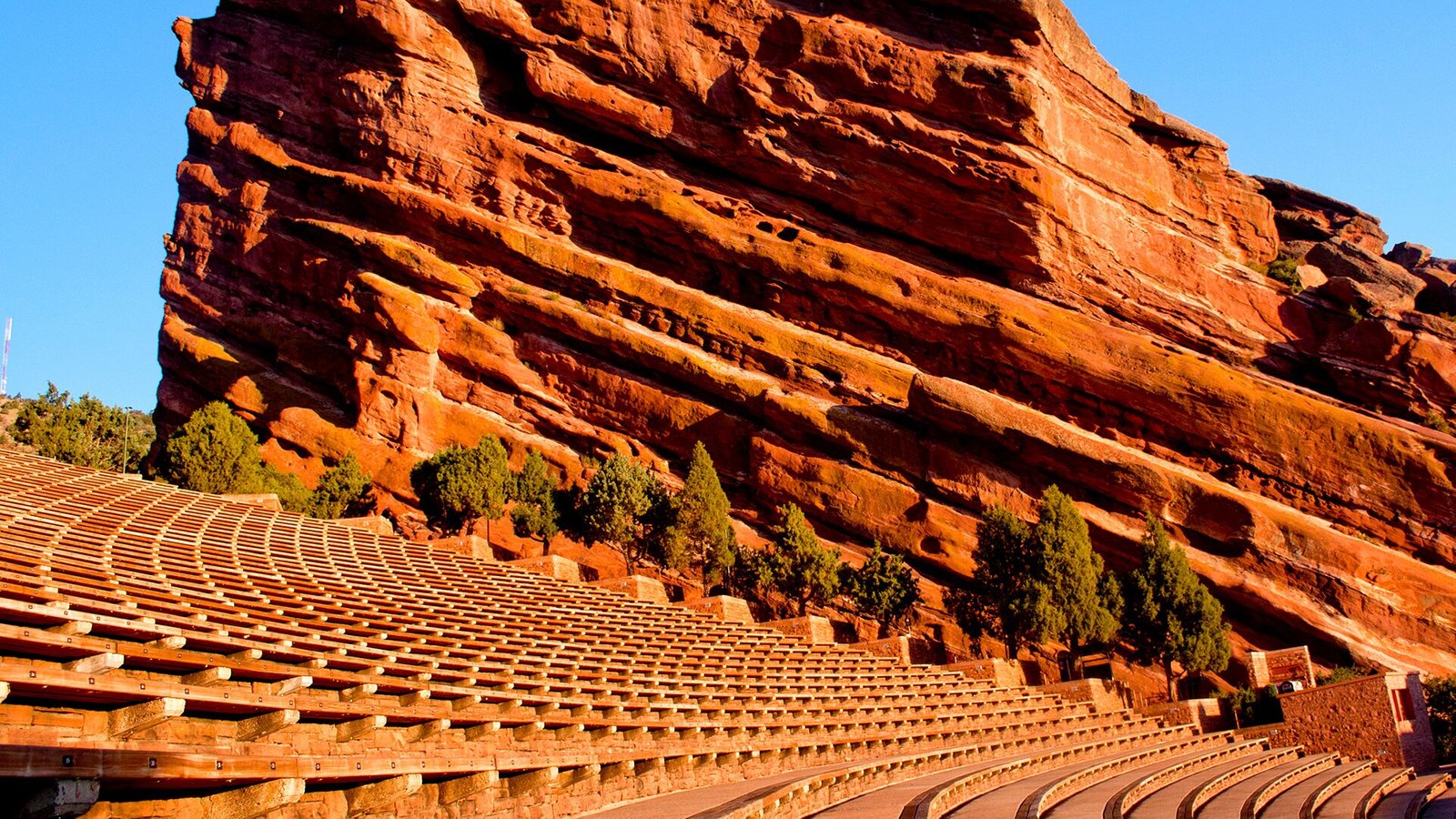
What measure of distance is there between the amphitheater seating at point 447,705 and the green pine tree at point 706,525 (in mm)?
10032

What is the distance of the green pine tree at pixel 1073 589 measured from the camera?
35469 millimetres

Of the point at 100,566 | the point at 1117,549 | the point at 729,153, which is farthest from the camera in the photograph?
the point at 729,153

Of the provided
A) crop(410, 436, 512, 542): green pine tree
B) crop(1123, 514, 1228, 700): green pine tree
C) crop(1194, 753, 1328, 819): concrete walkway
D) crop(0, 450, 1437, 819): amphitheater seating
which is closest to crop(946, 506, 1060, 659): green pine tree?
crop(1123, 514, 1228, 700): green pine tree

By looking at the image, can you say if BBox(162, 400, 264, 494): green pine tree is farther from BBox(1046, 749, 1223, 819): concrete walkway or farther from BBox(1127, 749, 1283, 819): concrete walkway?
BBox(1127, 749, 1283, 819): concrete walkway

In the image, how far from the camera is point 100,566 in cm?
1333

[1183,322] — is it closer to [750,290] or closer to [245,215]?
[750,290]

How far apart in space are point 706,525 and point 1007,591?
10369 mm

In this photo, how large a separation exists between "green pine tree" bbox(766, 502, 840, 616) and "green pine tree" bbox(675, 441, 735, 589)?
5.56 feet

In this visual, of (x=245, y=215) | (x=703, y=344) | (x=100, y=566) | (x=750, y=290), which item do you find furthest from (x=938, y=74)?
(x=100, y=566)

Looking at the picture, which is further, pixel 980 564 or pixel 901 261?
pixel 901 261

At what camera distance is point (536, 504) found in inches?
1613

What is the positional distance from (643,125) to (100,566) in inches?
1776

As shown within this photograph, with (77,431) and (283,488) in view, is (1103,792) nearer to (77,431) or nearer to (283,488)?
(283,488)

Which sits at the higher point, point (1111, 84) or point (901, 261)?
point (1111, 84)
